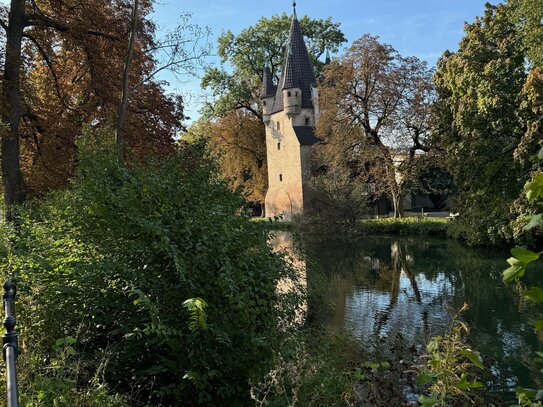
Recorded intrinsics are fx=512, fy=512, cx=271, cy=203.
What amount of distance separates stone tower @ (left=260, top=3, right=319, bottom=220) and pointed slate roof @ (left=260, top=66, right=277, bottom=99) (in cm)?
9

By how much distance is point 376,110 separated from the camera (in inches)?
1094

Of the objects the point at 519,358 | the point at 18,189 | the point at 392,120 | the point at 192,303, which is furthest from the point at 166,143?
the point at 392,120

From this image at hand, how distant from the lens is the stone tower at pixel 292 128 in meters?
38.3

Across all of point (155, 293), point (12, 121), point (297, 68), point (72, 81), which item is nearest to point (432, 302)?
point (155, 293)

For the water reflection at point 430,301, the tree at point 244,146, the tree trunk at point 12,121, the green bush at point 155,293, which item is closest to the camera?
the green bush at point 155,293

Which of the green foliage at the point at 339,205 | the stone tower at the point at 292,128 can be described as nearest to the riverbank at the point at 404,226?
the green foliage at the point at 339,205

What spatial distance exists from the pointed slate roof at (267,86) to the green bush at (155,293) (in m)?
37.0

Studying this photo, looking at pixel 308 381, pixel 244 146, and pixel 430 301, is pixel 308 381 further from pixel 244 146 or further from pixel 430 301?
pixel 244 146

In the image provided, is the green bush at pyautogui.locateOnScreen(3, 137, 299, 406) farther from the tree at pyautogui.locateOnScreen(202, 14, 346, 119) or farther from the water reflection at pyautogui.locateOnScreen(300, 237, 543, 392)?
the tree at pyautogui.locateOnScreen(202, 14, 346, 119)

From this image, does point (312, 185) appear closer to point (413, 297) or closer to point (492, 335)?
point (413, 297)

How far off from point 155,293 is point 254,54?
39923mm

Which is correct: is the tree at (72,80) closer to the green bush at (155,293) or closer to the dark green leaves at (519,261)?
the green bush at (155,293)

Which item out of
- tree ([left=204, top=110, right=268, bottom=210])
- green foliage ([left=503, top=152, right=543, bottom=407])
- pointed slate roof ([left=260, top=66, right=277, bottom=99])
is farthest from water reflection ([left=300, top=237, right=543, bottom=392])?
pointed slate roof ([left=260, top=66, right=277, bottom=99])

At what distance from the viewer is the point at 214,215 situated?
193 inches
